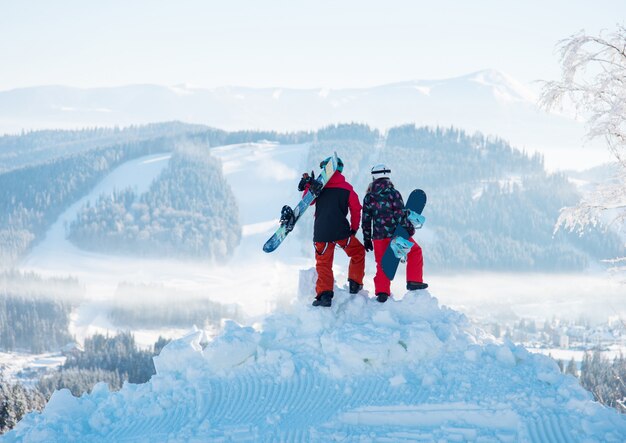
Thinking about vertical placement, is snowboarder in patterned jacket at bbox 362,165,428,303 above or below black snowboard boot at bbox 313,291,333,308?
above

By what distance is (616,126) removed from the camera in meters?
10.6

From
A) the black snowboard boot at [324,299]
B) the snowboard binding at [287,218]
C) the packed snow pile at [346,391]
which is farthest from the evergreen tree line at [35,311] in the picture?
the black snowboard boot at [324,299]

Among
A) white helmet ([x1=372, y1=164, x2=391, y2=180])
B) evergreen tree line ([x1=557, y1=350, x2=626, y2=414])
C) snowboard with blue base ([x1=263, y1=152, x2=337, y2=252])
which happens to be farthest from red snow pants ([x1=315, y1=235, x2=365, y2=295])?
evergreen tree line ([x1=557, y1=350, x2=626, y2=414])

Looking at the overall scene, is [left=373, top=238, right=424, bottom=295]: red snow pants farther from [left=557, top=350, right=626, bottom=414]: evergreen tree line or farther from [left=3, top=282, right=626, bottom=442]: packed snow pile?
[left=557, top=350, right=626, bottom=414]: evergreen tree line

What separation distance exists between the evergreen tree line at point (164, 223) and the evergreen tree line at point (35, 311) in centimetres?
2537

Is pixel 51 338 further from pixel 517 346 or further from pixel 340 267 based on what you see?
pixel 517 346

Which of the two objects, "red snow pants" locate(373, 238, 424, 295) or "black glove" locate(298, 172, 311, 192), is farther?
"black glove" locate(298, 172, 311, 192)

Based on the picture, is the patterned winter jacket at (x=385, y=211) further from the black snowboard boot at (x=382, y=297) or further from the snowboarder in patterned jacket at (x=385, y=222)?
the black snowboard boot at (x=382, y=297)

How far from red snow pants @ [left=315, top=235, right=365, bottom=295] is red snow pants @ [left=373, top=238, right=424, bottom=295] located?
258 millimetres

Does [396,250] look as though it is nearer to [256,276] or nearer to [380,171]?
[380,171]

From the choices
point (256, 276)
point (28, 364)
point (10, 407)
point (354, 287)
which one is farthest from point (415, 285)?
point (256, 276)

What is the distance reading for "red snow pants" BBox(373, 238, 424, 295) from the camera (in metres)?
10.4

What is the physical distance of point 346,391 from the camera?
881 cm

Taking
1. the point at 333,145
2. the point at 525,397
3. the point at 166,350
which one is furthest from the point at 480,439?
the point at 333,145
